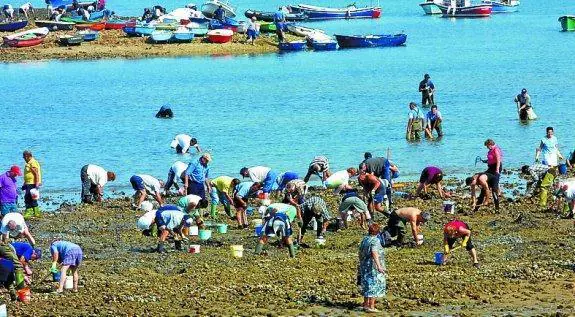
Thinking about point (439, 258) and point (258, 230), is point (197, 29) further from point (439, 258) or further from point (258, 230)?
point (439, 258)

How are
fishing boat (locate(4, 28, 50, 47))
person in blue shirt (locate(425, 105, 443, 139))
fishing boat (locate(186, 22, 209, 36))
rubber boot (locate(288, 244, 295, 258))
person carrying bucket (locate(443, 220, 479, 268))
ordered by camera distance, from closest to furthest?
1. person carrying bucket (locate(443, 220, 479, 268))
2. rubber boot (locate(288, 244, 295, 258))
3. person in blue shirt (locate(425, 105, 443, 139))
4. fishing boat (locate(4, 28, 50, 47))
5. fishing boat (locate(186, 22, 209, 36))

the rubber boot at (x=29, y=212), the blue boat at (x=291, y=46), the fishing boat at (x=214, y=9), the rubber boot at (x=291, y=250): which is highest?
the fishing boat at (x=214, y=9)

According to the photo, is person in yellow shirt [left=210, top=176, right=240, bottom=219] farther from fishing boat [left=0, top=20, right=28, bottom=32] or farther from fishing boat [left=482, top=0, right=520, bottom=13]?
fishing boat [left=482, top=0, right=520, bottom=13]

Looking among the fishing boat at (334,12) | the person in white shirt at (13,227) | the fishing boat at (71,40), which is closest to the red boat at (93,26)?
the fishing boat at (71,40)

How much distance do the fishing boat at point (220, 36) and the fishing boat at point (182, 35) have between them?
1310 mm

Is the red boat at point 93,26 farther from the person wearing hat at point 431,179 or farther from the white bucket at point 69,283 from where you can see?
the white bucket at point 69,283

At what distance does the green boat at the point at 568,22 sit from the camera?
9956 cm

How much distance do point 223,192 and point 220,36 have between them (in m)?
54.2

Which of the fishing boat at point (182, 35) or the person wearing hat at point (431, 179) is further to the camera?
the fishing boat at point (182, 35)

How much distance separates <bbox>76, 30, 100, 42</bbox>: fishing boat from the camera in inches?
3157

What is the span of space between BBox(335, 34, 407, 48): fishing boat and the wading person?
66136 millimetres

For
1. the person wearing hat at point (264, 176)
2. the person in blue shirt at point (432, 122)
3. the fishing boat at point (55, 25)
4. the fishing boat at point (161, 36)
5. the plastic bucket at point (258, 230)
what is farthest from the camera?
the fishing boat at point (55, 25)

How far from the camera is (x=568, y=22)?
9975cm

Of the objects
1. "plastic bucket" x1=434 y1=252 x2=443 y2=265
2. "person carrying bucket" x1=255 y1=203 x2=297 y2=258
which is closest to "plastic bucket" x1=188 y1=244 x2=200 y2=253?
"person carrying bucket" x1=255 y1=203 x2=297 y2=258
